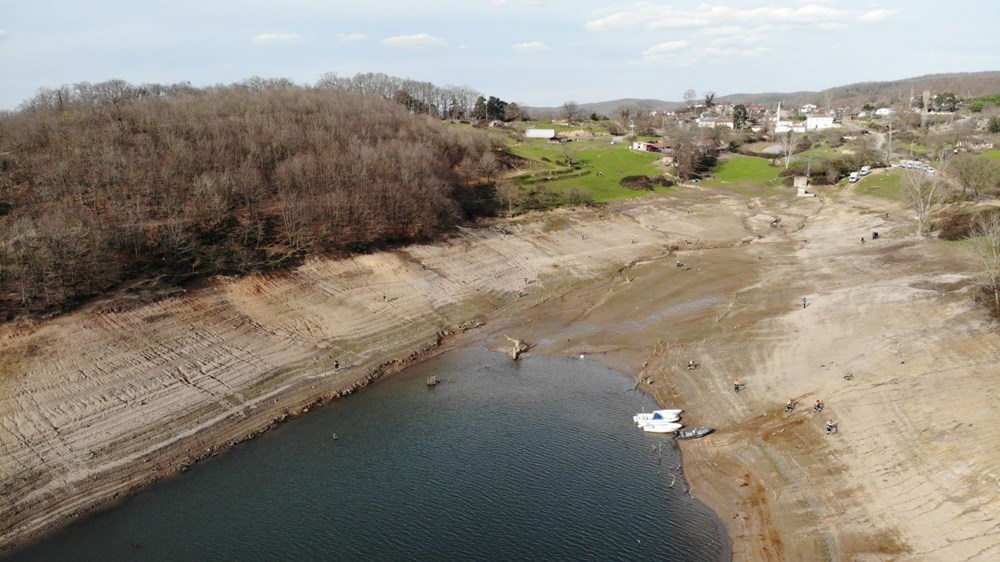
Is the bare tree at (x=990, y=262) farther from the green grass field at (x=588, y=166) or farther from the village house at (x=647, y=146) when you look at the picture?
the village house at (x=647, y=146)

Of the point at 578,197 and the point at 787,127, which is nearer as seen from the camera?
the point at 578,197

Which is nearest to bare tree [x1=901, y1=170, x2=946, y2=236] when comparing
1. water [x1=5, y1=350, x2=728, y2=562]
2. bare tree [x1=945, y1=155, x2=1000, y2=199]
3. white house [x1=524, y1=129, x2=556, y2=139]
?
bare tree [x1=945, y1=155, x2=1000, y2=199]

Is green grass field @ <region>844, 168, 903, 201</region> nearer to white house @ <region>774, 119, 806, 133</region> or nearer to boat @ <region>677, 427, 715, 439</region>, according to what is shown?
boat @ <region>677, 427, 715, 439</region>

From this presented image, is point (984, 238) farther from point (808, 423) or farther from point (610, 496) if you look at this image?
point (610, 496)

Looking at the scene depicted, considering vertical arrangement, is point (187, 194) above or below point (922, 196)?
above

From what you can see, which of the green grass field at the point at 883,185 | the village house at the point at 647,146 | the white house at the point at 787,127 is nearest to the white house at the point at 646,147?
the village house at the point at 647,146

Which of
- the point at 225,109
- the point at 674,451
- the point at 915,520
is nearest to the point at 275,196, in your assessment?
the point at 225,109

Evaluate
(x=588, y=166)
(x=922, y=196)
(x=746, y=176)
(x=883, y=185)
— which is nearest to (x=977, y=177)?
(x=922, y=196)

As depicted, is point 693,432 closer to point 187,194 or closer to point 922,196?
point 187,194
